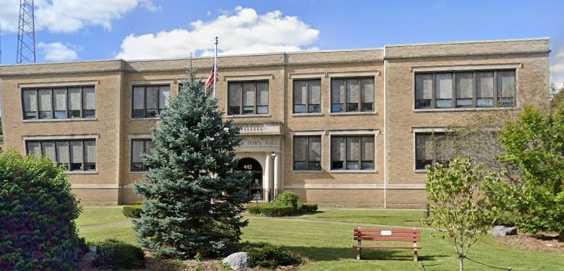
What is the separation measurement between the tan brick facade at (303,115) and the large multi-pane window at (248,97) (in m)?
0.43

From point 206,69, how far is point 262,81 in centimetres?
409

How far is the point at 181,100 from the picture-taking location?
54.6ft

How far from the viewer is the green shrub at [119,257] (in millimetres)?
14812

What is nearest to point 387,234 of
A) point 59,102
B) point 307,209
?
point 307,209

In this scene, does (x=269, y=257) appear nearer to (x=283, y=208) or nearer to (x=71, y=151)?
(x=283, y=208)

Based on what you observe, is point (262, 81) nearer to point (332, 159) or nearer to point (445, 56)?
point (332, 159)

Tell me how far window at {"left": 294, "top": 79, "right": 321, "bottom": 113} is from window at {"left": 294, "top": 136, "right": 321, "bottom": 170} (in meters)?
1.90

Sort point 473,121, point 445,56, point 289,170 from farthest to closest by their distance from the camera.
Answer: point 289,170 → point 445,56 → point 473,121

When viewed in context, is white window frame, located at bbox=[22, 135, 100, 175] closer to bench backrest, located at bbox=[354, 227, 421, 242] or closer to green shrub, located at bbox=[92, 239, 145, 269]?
green shrub, located at bbox=[92, 239, 145, 269]

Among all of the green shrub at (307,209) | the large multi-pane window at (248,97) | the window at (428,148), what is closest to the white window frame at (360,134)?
the window at (428,148)

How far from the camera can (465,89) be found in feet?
120

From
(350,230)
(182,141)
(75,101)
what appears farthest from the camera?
(75,101)

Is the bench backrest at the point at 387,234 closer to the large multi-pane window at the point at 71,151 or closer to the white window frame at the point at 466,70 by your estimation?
the white window frame at the point at 466,70

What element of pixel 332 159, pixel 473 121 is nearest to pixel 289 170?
pixel 332 159
